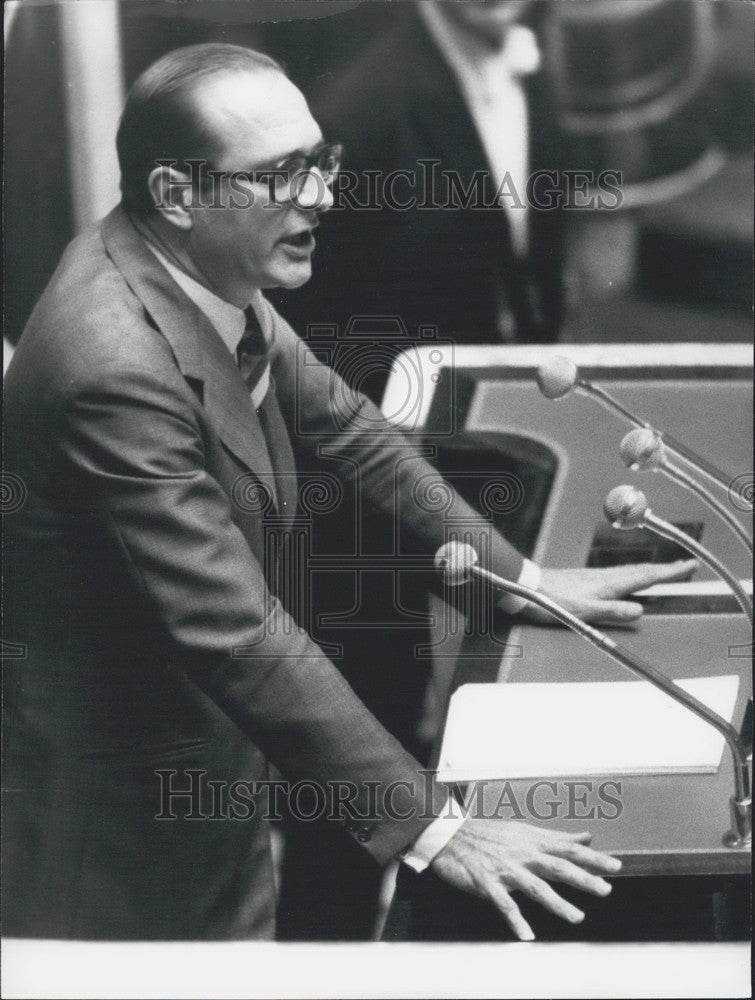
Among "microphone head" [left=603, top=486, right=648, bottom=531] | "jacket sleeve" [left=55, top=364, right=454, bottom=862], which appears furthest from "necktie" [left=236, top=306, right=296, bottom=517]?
"microphone head" [left=603, top=486, right=648, bottom=531]

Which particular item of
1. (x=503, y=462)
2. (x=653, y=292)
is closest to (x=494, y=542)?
(x=503, y=462)

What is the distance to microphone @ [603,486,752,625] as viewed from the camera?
2.22 meters

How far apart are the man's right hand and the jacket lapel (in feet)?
2.12

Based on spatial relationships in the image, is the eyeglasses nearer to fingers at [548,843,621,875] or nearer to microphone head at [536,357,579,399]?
microphone head at [536,357,579,399]

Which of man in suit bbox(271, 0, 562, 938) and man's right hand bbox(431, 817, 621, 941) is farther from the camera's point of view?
man in suit bbox(271, 0, 562, 938)

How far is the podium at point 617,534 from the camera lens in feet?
7.17

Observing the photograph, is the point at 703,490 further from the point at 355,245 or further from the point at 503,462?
the point at 355,245

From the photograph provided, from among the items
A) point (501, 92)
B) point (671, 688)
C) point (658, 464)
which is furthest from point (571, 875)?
point (501, 92)

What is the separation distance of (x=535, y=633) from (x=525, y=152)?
768mm

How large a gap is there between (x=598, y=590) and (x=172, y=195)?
907mm

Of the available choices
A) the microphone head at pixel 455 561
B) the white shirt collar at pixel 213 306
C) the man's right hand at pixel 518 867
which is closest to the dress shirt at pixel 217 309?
the white shirt collar at pixel 213 306

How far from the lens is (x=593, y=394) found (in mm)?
2312

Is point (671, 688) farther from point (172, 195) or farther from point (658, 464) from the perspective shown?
point (172, 195)

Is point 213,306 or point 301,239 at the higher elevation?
point 301,239
